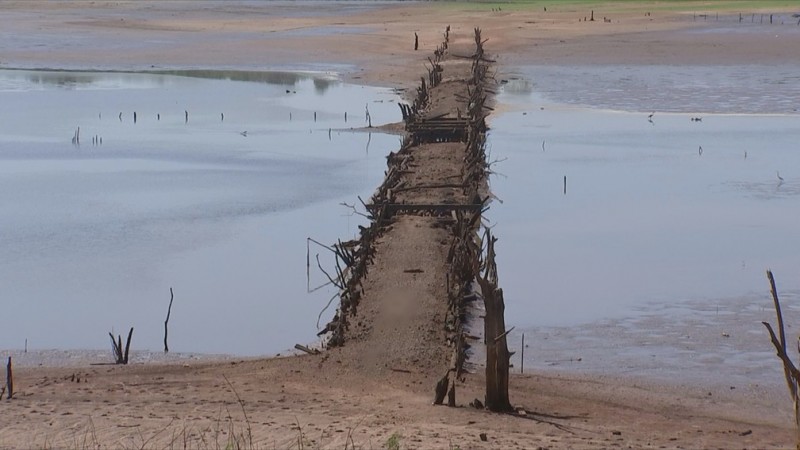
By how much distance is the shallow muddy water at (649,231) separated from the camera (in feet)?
38.4

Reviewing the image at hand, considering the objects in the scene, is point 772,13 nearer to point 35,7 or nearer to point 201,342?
point 35,7

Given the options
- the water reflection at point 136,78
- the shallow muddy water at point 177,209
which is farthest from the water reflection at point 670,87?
the water reflection at point 136,78

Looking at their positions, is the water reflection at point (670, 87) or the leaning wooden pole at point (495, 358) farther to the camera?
the water reflection at point (670, 87)

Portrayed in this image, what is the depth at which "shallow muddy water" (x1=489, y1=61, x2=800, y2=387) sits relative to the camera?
38.4 ft

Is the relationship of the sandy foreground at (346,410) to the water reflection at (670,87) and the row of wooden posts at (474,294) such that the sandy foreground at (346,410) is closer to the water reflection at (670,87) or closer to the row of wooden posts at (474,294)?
the row of wooden posts at (474,294)

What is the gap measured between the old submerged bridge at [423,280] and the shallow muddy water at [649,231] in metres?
0.77

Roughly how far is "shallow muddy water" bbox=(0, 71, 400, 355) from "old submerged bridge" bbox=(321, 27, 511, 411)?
785 mm

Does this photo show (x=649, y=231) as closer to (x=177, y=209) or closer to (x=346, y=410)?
(x=177, y=209)

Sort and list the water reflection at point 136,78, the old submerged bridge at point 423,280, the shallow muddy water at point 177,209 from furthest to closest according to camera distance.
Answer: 1. the water reflection at point 136,78
2. the shallow muddy water at point 177,209
3. the old submerged bridge at point 423,280

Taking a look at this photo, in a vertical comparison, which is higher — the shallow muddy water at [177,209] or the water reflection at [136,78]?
the water reflection at [136,78]

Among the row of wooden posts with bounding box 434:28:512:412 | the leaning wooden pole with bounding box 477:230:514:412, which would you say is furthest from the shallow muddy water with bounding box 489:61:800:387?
the leaning wooden pole with bounding box 477:230:514:412

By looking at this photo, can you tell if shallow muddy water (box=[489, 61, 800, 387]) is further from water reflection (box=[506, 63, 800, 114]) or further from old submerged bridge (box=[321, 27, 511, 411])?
old submerged bridge (box=[321, 27, 511, 411])

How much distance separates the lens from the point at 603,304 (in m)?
13.1

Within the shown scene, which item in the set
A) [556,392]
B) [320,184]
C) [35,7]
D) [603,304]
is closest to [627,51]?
[320,184]
